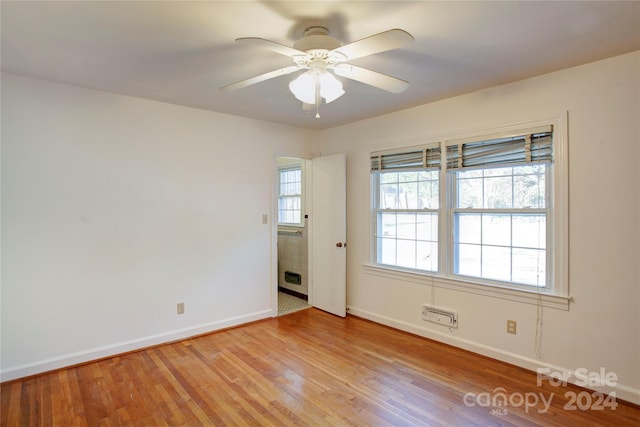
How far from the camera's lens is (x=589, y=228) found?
99.2 inches

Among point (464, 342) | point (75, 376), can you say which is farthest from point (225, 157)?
point (464, 342)

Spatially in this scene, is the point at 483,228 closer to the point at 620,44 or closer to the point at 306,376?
the point at 620,44

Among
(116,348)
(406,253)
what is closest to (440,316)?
(406,253)

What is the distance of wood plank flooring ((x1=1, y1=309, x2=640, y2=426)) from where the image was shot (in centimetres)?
221

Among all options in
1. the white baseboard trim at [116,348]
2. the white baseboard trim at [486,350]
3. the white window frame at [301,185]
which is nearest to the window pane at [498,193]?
the white baseboard trim at [486,350]

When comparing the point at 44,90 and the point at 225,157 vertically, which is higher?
the point at 44,90

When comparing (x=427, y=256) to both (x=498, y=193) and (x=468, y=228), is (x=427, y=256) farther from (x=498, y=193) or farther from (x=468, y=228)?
(x=498, y=193)

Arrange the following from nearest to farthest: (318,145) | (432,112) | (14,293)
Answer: (14,293) < (432,112) < (318,145)

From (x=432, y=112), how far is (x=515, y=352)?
2.31 m

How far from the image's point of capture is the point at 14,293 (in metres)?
2.69

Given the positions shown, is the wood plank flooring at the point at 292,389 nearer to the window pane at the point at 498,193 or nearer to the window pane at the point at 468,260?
the window pane at the point at 468,260

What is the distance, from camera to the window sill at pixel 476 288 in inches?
106

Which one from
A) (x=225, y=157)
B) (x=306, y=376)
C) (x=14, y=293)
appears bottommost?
(x=306, y=376)

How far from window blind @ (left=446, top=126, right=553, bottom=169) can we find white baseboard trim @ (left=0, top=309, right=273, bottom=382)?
2.78 meters
